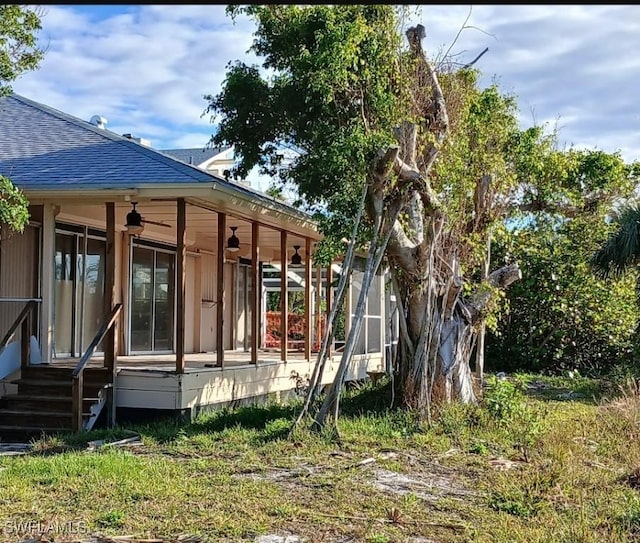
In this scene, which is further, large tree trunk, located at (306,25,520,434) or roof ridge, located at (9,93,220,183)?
roof ridge, located at (9,93,220,183)

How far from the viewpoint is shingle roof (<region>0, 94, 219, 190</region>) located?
9898 mm

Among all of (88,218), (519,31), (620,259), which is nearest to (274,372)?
(88,218)

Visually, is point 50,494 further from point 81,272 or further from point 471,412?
point 81,272

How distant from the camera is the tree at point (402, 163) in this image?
9.61 metres

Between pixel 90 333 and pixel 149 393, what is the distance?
291 centimetres

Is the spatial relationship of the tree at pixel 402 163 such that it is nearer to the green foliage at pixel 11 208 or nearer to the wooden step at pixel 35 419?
the wooden step at pixel 35 419

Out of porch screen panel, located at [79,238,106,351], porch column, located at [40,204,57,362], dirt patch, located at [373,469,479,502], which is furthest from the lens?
porch screen panel, located at [79,238,106,351]

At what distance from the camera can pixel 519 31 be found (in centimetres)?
251

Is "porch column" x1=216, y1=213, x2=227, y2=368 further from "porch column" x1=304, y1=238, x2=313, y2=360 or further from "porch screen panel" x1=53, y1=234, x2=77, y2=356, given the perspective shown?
"porch column" x1=304, y1=238, x2=313, y2=360

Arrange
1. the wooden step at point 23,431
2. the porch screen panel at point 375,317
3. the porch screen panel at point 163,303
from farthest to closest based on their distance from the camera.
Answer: the porch screen panel at point 375,317 < the porch screen panel at point 163,303 < the wooden step at point 23,431

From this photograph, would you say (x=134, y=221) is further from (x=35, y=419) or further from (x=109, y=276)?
(x=35, y=419)

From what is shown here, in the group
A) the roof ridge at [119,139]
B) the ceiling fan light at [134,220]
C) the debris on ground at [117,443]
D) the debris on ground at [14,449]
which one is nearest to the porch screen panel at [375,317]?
the roof ridge at [119,139]

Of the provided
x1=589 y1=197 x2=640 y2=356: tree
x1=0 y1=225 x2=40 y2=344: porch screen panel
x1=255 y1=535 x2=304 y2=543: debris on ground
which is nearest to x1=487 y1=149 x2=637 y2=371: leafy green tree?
x1=589 y1=197 x2=640 y2=356: tree

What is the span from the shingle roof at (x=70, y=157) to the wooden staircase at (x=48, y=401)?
251cm
